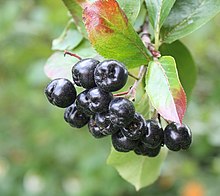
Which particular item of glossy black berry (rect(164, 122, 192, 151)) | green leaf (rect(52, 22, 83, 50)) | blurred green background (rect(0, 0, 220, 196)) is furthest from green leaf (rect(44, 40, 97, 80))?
blurred green background (rect(0, 0, 220, 196))

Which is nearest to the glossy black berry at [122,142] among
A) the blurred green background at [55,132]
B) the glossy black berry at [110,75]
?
the glossy black berry at [110,75]

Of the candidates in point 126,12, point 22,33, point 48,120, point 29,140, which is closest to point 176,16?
point 126,12

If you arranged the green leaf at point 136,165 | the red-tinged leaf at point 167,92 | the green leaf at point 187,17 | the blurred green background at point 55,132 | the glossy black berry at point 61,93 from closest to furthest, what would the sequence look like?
the red-tinged leaf at point 167,92 → the glossy black berry at point 61,93 → the green leaf at point 187,17 → the green leaf at point 136,165 → the blurred green background at point 55,132

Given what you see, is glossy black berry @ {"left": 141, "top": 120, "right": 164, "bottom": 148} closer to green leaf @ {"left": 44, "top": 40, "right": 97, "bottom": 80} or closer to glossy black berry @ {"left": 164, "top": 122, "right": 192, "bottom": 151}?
glossy black berry @ {"left": 164, "top": 122, "right": 192, "bottom": 151}

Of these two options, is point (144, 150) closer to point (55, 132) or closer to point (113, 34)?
point (113, 34)

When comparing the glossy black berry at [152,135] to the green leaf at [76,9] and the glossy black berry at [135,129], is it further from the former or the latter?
the green leaf at [76,9]

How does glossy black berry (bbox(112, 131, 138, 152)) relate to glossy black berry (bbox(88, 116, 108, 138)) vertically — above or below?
below
